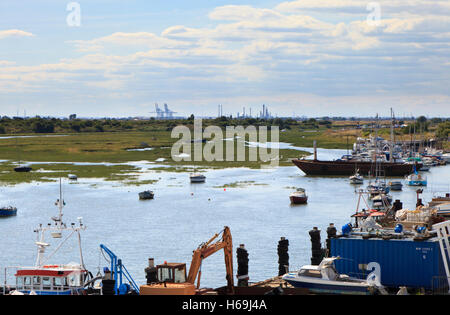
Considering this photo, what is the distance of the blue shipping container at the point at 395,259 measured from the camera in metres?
37.0

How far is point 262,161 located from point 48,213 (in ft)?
286

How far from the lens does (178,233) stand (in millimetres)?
72562

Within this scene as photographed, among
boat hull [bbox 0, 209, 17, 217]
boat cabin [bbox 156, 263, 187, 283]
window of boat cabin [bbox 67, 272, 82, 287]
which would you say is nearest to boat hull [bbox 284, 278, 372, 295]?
boat cabin [bbox 156, 263, 187, 283]

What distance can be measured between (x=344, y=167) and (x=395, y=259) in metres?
108

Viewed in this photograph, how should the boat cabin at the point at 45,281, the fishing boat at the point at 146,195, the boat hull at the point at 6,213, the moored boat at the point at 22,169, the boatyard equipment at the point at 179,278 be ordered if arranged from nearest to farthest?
the boatyard equipment at the point at 179,278 → the boat cabin at the point at 45,281 → the boat hull at the point at 6,213 → the fishing boat at the point at 146,195 → the moored boat at the point at 22,169

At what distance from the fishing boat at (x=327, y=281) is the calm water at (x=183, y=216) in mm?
16065

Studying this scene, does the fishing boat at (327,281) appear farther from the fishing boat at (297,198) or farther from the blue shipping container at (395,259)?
the fishing boat at (297,198)

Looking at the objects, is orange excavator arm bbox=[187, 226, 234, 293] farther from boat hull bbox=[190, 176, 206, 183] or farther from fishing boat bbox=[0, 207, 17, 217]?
boat hull bbox=[190, 176, 206, 183]

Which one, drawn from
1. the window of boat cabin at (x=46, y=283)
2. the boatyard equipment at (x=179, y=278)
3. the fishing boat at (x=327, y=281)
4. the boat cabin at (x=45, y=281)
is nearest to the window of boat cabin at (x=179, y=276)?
the boatyard equipment at (x=179, y=278)

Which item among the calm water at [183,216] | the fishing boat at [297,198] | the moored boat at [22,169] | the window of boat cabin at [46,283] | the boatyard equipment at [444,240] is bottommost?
the calm water at [183,216]

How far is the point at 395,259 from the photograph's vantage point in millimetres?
37812

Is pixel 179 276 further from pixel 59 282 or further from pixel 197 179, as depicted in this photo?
pixel 197 179

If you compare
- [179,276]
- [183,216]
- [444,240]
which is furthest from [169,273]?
[183,216]
